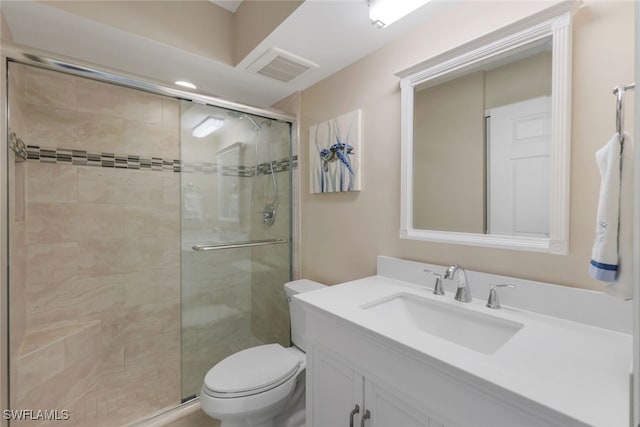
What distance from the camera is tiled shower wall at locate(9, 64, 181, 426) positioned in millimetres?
1584

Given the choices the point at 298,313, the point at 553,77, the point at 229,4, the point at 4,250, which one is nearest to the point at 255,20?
the point at 229,4

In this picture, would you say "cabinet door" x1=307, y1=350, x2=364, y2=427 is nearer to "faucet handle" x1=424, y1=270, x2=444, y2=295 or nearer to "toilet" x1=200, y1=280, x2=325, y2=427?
"toilet" x1=200, y1=280, x2=325, y2=427

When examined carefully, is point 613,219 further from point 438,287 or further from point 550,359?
point 438,287

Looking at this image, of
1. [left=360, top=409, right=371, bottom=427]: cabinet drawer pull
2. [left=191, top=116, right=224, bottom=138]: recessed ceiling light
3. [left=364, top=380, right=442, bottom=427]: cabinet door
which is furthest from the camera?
[left=191, top=116, right=224, bottom=138]: recessed ceiling light

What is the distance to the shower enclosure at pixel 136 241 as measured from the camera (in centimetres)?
163

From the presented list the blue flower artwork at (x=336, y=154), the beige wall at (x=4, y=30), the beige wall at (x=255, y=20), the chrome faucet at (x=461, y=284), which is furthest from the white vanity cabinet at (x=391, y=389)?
the beige wall at (x=4, y=30)

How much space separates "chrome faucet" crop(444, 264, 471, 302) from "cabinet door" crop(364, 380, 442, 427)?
0.48 m

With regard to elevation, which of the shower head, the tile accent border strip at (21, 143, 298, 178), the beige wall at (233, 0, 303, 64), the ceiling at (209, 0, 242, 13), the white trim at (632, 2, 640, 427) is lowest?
the white trim at (632, 2, 640, 427)

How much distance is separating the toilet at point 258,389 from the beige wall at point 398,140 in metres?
0.58

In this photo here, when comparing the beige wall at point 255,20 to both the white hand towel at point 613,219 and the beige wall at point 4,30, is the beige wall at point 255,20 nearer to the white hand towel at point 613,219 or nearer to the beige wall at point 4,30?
the beige wall at point 4,30

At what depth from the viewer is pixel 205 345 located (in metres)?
1.86

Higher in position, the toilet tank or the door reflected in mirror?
the door reflected in mirror

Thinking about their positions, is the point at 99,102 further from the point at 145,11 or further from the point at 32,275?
the point at 32,275

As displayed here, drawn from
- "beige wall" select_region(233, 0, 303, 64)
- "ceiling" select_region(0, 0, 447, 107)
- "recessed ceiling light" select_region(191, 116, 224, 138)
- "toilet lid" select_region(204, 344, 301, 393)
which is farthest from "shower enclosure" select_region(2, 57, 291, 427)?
"toilet lid" select_region(204, 344, 301, 393)
